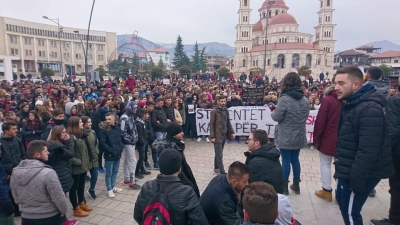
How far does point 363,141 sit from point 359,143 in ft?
0.18

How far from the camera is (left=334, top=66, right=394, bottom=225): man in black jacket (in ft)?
10.6

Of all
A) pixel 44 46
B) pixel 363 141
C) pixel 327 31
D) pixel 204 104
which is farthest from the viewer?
pixel 44 46

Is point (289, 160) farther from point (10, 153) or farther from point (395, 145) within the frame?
point (10, 153)

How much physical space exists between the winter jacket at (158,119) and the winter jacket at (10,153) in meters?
3.57

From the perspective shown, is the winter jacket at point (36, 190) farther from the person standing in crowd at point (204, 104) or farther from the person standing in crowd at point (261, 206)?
the person standing in crowd at point (204, 104)

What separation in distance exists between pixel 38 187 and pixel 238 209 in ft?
8.55

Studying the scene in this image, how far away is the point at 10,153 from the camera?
16.0ft

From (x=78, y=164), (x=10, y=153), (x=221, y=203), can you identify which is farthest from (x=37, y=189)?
(x=221, y=203)

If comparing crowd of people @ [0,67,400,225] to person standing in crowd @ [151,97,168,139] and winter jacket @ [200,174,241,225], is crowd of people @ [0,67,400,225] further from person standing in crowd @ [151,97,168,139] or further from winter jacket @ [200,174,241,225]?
person standing in crowd @ [151,97,168,139]

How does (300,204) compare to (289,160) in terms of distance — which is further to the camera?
(289,160)

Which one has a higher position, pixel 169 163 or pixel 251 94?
pixel 251 94

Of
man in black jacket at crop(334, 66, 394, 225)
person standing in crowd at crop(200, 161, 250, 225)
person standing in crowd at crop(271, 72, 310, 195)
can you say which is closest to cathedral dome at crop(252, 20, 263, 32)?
person standing in crowd at crop(271, 72, 310, 195)

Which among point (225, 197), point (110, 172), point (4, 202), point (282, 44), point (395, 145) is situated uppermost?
point (282, 44)

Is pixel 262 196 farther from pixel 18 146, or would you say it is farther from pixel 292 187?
pixel 18 146
